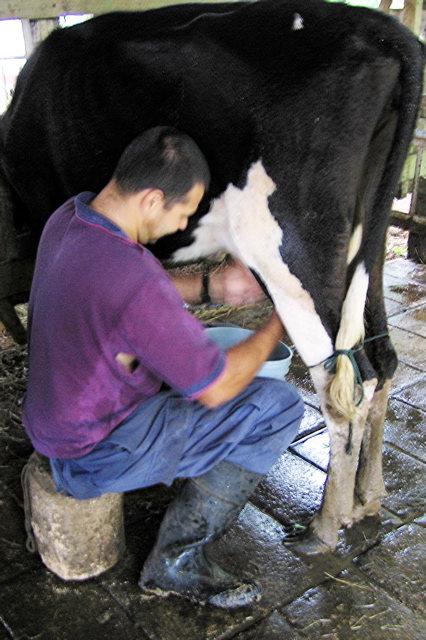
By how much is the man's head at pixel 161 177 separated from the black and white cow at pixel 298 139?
0.33 meters

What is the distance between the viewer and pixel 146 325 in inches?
70.5

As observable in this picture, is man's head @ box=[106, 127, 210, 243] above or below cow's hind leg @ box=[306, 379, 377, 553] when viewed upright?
above

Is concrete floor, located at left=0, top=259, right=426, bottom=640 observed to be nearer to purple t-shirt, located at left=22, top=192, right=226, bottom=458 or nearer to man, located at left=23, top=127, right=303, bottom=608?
man, located at left=23, top=127, right=303, bottom=608

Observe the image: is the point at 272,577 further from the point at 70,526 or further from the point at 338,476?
the point at 70,526

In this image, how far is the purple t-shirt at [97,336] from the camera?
5.92 ft

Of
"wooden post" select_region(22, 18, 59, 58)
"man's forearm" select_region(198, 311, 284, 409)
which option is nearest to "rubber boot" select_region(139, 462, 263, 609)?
"man's forearm" select_region(198, 311, 284, 409)

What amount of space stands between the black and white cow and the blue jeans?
33cm

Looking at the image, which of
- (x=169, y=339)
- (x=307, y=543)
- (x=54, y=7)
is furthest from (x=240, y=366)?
(x=54, y=7)

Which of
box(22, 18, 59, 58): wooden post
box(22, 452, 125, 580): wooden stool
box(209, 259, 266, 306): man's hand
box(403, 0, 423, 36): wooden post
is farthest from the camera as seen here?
box(403, 0, 423, 36): wooden post

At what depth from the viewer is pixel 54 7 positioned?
4.08 metres

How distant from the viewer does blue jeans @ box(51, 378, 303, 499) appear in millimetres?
2080

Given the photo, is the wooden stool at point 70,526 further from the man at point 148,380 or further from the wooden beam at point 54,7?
the wooden beam at point 54,7

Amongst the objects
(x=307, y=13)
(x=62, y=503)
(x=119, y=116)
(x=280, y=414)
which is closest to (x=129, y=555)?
(x=62, y=503)

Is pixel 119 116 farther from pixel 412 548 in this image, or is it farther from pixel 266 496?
pixel 412 548
